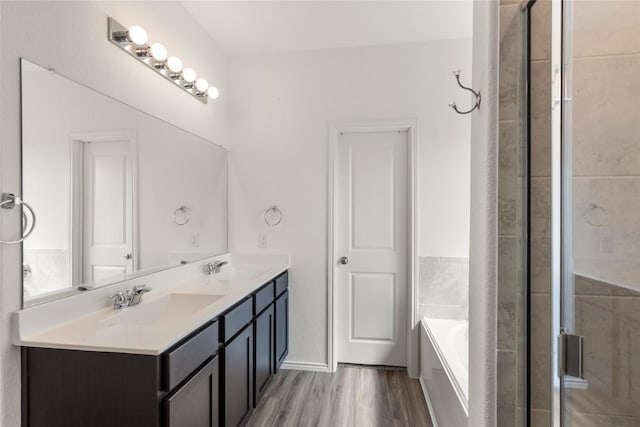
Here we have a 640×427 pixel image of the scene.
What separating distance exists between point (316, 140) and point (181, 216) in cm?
122

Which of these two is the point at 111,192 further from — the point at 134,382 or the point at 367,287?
the point at 367,287

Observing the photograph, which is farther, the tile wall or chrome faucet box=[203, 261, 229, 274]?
chrome faucet box=[203, 261, 229, 274]

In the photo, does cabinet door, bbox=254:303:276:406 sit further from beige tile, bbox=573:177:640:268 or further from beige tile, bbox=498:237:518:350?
beige tile, bbox=573:177:640:268

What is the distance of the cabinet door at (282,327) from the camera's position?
2371 mm

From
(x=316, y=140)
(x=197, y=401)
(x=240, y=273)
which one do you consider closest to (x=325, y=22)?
(x=316, y=140)

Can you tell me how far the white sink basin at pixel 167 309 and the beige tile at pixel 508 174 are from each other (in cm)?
139

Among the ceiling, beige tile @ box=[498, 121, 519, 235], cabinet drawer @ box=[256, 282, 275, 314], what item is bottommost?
cabinet drawer @ box=[256, 282, 275, 314]

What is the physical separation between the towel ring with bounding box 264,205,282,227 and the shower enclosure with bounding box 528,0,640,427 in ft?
6.48

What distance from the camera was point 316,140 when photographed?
2639 millimetres

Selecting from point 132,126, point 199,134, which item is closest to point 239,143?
point 199,134

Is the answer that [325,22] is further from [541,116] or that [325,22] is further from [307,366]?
[307,366]

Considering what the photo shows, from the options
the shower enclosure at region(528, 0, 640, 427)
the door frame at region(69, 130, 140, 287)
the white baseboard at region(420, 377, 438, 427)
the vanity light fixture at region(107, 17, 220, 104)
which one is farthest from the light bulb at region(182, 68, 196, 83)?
the white baseboard at region(420, 377, 438, 427)

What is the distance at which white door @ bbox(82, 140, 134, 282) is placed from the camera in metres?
1.42

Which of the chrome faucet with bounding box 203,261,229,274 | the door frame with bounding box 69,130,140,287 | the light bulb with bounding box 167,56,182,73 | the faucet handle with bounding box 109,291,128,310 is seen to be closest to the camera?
the door frame with bounding box 69,130,140,287
